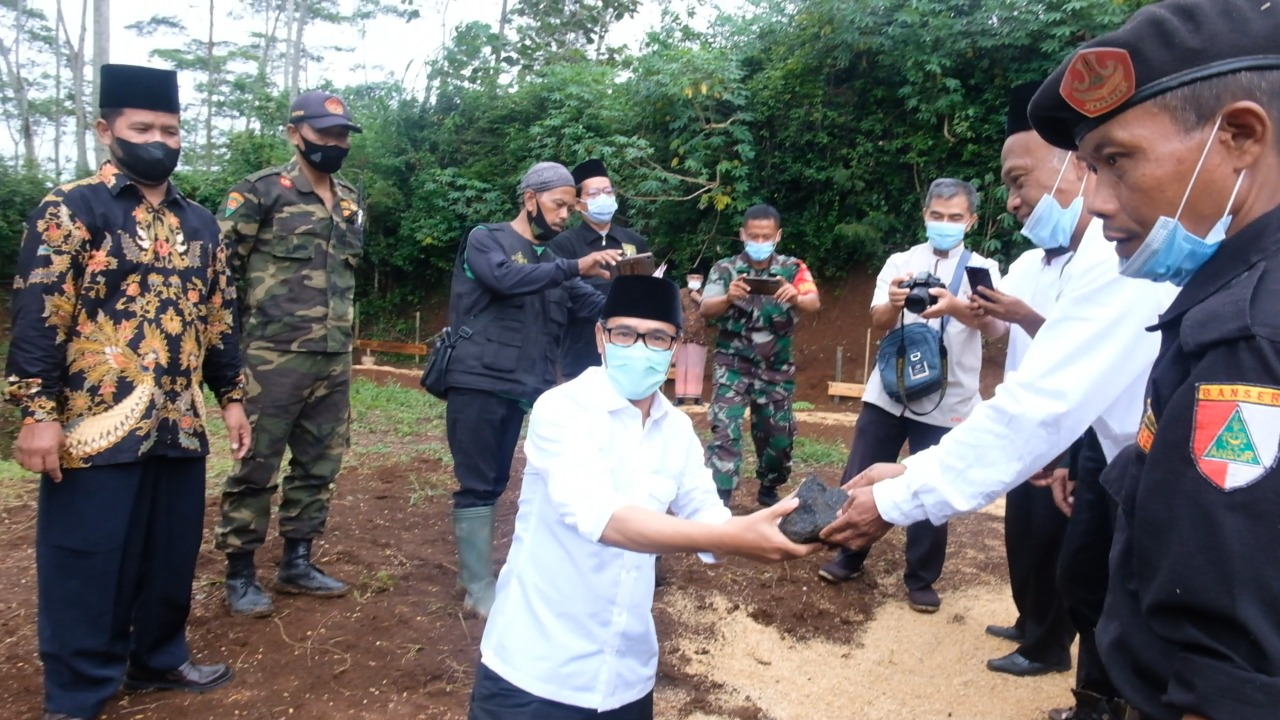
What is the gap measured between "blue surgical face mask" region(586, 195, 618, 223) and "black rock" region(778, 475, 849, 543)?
2.78m

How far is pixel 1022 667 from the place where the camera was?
4012 millimetres

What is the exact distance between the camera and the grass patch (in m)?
8.21

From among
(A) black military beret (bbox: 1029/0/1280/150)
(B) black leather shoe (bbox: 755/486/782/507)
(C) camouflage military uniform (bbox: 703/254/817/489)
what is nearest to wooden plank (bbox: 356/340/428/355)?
(B) black leather shoe (bbox: 755/486/782/507)

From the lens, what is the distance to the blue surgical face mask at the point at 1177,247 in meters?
1.46

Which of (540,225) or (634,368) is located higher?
(540,225)

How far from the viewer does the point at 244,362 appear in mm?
4195

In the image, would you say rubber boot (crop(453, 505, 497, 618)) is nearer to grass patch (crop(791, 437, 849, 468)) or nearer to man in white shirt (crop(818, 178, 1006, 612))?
man in white shirt (crop(818, 178, 1006, 612))

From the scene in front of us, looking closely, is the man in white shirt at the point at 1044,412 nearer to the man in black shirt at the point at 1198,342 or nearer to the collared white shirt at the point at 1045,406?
the collared white shirt at the point at 1045,406

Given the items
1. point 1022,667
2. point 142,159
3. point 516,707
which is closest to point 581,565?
point 516,707

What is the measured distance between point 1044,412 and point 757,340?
138 inches

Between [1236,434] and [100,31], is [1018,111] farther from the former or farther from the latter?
[100,31]

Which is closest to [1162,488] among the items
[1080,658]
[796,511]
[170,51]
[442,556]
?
[796,511]

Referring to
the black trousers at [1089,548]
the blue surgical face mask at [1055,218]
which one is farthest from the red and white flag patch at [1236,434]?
the blue surgical face mask at [1055,218]

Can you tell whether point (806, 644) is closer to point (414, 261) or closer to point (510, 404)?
point (510, 404)
